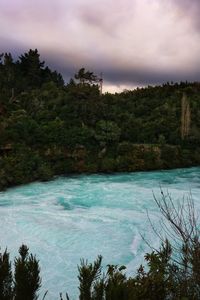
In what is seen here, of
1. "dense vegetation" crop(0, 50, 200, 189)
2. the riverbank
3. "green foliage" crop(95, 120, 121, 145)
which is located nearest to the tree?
"dense vegetation" crop(0, 50, 200, 189)

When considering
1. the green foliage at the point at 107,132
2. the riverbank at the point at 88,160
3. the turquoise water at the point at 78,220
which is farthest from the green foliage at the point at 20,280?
the green foliage at the point at 107,132

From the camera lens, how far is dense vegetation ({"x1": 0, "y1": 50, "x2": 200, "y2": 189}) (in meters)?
23.0

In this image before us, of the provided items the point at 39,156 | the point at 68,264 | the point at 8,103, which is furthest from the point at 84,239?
the point at 8,103

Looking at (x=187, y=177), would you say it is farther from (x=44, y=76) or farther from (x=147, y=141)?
(x=44, y=76)

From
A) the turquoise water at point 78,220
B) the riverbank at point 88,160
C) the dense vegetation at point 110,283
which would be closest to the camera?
the dense vegetation at point 110,283

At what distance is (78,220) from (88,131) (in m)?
13.6

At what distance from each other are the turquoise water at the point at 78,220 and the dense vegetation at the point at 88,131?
1.92 metres

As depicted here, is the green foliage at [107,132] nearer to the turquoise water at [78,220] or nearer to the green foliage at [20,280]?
the turquoise water at [78,220]

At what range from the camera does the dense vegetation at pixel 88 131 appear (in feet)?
75.6

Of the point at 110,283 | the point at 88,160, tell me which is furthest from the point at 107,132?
the point at 110,283

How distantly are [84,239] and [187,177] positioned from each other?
12736 millimetres

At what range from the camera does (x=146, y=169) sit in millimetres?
25141

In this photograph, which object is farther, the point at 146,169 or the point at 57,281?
the point at 146,169

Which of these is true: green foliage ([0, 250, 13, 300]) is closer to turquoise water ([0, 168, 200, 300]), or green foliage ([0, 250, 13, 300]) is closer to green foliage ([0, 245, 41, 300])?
green foliage ([0, 245, 41, 300])
